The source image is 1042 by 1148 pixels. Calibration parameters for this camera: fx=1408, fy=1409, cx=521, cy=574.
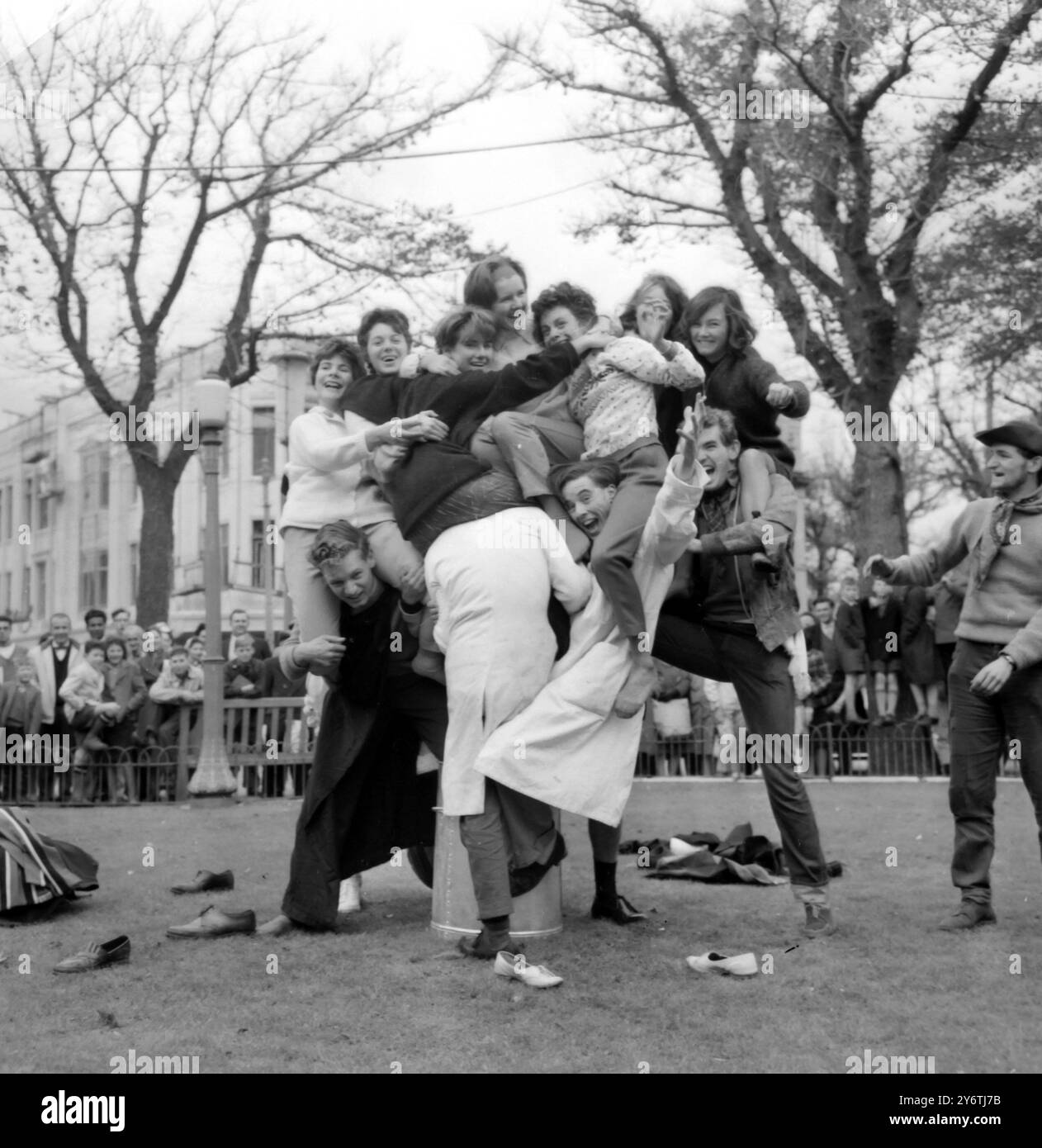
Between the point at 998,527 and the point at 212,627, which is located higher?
the point at 998,527

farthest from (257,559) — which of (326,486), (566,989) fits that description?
(566,989)

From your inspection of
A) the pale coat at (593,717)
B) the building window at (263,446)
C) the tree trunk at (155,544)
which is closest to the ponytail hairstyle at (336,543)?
the pale coat at (593,717)

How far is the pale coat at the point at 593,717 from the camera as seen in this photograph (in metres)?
5.61

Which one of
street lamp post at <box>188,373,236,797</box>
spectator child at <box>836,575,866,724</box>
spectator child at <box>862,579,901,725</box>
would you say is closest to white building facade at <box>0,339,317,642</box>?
street lamp post at <box>188,373,236,797</box>

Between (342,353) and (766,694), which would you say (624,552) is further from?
(342,353)

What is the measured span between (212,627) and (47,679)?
1891 millimetres

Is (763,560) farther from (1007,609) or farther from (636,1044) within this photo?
(636,1044)

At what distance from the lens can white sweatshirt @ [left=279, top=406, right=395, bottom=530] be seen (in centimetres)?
641

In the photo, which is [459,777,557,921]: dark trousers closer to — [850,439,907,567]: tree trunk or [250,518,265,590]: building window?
[850,439,907,567]: tree trunk

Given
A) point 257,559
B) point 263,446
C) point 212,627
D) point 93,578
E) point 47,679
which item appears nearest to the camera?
point 212,627

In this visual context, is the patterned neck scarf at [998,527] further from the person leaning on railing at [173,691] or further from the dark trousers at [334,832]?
the person leaning on railing at [173,691]

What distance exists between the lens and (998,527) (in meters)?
6.52
